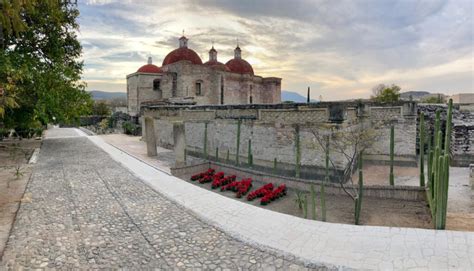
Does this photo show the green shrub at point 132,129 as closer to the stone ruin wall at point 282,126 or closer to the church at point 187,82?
the church at point 187,82

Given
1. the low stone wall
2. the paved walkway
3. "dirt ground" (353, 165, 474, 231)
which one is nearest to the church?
the low stone wall

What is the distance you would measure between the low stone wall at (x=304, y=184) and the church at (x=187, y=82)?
16471 mm

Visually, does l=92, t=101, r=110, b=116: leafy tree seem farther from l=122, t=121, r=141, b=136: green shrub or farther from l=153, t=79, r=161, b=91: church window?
l=122, t=121, r=141, b=136: green shrub

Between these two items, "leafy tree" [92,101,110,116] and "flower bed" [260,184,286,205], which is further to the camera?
"leafy tree" [92,101,110,116]

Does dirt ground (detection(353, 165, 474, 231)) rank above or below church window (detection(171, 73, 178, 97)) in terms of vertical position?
below

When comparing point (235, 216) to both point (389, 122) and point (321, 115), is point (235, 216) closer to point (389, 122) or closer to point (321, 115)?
point (321, 115)

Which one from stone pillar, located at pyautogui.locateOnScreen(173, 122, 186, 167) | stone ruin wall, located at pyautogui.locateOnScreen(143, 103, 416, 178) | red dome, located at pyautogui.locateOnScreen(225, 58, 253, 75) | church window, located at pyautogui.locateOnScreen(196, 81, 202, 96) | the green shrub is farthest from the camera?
red dome, located at pyautogui.locateOnScreen(225, 58, 253, 75)

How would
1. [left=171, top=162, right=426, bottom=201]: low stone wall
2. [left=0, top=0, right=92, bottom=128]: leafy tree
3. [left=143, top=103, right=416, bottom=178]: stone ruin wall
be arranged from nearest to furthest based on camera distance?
[left=171, top=162, right=426, bottom=201]: low stone wall < [left=143, top=103, right=416, bottom=178]: stone ruin wall < [left=0, top=0, right=92, bottom=128]: leafy tree

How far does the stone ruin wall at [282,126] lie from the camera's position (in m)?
9.85

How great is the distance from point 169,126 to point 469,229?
14421 mm

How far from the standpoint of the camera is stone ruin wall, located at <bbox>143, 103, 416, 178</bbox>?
9852 millimetres

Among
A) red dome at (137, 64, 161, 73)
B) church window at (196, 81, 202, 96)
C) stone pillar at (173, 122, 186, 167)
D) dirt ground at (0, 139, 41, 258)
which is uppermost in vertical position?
red dome at (137, 64, 161, 73)

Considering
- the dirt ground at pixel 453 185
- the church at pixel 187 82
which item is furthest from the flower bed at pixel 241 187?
the church at pixel 187 82

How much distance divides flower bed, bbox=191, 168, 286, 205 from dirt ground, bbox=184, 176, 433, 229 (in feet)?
0.50
